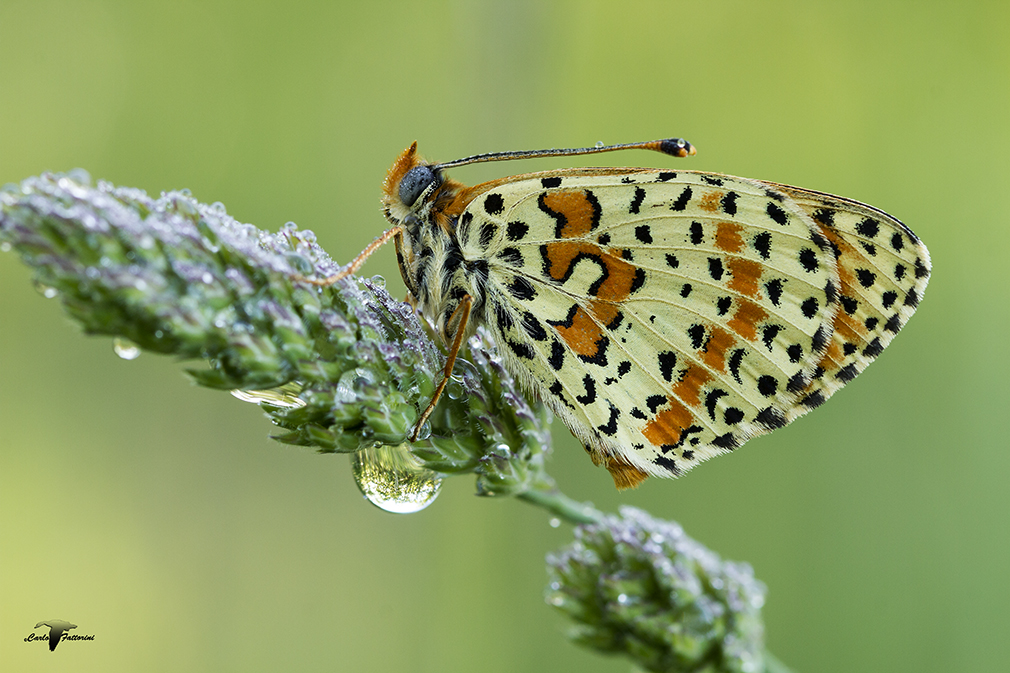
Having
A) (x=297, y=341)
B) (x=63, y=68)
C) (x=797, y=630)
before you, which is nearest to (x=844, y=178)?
(x=797, y=630)

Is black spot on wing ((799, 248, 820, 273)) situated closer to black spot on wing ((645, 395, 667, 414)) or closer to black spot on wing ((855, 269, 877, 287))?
black spot on wing ((855, 269, 877, 287))

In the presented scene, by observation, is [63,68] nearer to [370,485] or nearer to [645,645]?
[370,485]

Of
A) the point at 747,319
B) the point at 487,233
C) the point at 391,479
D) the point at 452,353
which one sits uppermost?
the point at 487,233

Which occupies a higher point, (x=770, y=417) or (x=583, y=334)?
(x=583, y=334)

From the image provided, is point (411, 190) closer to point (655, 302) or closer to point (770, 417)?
point (655, 302)

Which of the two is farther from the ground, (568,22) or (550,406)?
(568,22)
